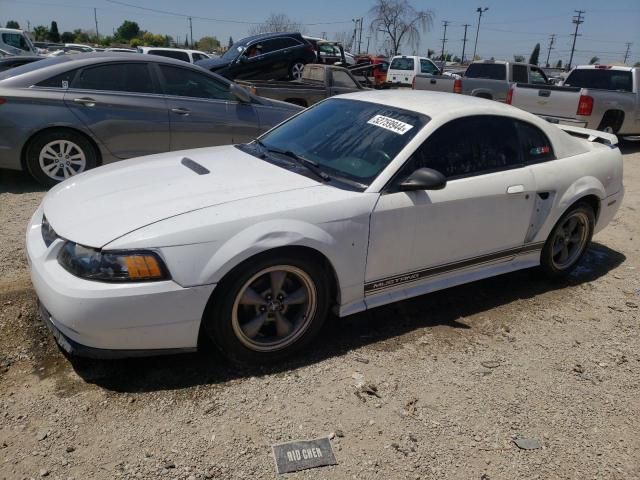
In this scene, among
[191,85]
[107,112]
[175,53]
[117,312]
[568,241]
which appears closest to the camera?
[117,312]

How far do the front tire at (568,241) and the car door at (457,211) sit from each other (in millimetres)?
491

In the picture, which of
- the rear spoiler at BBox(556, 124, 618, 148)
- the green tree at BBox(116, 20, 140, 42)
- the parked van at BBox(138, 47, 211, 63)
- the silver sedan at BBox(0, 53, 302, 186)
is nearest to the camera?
the rear spoiler at BBox(556, 124, 618, 148)

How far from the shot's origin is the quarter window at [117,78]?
20.1 feet

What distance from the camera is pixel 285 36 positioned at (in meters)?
13.3

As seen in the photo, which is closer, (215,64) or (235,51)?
(215,64)

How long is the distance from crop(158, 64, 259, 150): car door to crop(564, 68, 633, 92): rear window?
8765 mm

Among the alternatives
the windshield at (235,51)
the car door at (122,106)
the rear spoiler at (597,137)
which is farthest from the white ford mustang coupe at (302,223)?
the windshield at (235,51)

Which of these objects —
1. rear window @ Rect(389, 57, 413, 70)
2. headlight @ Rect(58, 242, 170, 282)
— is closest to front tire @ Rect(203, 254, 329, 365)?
headlight @ Rect(58, 242, 170, 282)

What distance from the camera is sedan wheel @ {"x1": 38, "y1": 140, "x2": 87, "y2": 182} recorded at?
19.6 feet

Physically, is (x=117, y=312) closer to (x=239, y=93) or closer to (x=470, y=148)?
(x=470, y=148)

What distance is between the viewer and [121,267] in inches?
99.6

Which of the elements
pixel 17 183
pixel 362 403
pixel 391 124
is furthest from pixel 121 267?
pixel 17 183

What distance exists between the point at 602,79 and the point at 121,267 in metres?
12.4

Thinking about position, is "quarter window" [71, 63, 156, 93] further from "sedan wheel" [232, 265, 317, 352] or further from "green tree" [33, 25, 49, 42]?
"green tree" [33, 25, 49, 42]
